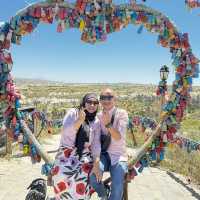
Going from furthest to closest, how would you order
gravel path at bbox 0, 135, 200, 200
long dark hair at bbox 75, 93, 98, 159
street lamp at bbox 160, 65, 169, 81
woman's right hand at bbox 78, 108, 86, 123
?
street lamp at bbox 160, 65, 169, 81 < gravel path at bbox 0, 135, 200, 200 < long dark hair at bbox 75, 93, 98, 159 < woman's right hand at bbox 78, 108, 86, 123

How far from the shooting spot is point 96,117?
16.8 ft

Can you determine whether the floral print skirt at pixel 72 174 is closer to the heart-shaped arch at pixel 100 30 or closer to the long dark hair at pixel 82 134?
the long dark hair at pixel 82 134

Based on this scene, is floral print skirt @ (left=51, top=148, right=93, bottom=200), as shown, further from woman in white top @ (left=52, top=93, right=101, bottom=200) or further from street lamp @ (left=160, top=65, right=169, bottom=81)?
street lamp @ (left=160, top=65, right=169, bottom=81)

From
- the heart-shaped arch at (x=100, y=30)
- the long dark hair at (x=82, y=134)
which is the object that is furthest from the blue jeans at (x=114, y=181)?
the heart-shaped arch at (x=100, y=30)

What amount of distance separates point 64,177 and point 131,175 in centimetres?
122

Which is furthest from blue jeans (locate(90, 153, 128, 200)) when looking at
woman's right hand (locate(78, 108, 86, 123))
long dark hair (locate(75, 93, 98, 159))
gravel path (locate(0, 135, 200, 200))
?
gravel path (locate(0, 135, 200, 200))

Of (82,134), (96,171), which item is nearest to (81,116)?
(82,134)

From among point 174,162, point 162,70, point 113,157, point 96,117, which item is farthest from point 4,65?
point 174,162

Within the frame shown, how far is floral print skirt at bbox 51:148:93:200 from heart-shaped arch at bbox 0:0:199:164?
1.52 meters

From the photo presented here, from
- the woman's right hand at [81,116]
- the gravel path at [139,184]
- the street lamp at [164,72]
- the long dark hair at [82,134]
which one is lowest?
→ the gravel path at [139,184]

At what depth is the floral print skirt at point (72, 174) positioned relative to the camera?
496cm

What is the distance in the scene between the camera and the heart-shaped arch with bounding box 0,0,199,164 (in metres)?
6.03

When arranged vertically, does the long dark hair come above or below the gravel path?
above

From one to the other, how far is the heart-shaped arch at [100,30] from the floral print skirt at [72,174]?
1516 millimetres
